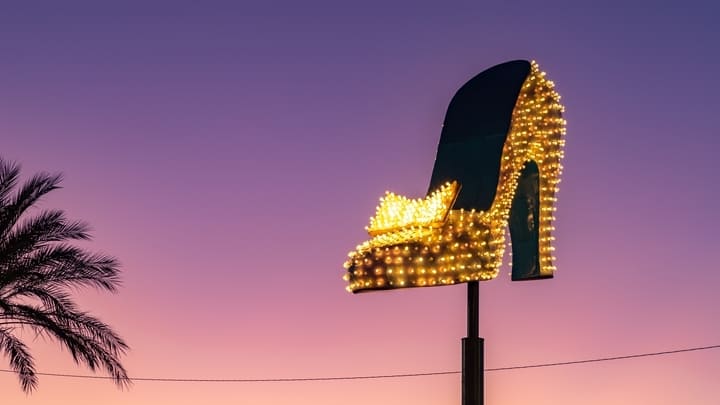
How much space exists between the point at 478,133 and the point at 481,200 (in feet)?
3.68

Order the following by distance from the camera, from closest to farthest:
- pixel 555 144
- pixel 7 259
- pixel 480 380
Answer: pixel 480 380 → pixel 555 144 → pixel 7 259

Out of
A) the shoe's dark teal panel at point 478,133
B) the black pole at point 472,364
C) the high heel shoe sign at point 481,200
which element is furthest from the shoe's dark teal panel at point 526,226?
the black pole at point 472,364

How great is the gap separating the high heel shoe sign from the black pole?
68cm

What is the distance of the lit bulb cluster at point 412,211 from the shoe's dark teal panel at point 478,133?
20 centimetres

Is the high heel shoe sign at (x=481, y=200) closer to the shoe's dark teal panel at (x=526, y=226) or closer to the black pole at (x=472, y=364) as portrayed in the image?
the shoe's dark teal panel at (x=526, y=226)

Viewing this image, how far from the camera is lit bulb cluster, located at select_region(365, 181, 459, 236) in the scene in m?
19.9

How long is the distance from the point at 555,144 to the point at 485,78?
5.23 feet

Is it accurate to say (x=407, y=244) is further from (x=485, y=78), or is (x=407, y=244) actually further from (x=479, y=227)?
(x=485, y=78)

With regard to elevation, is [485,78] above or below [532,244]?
above

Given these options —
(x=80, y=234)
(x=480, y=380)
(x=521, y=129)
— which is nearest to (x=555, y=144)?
(x=521, y=129)

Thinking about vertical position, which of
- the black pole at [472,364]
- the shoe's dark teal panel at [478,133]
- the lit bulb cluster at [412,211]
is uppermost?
the shoe's dark teal panel at [478,133]

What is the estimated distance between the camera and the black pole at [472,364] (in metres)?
19.3

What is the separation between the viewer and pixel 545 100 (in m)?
20.6

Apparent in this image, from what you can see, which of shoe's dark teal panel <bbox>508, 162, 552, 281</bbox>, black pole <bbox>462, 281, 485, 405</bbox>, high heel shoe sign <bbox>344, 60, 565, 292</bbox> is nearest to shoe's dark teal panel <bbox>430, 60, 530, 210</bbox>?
high heel shoe sign <bbox>344, 60, 565, 292</bbox>
